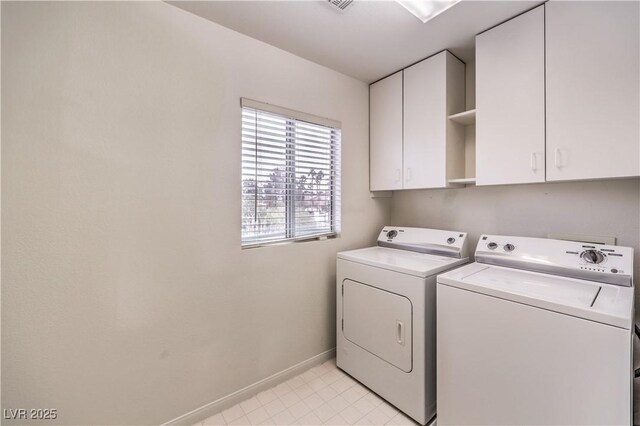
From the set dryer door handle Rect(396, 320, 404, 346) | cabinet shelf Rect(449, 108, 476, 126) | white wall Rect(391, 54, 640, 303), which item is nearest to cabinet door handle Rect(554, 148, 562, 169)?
white wall Rect(391, 54, 640, 303)

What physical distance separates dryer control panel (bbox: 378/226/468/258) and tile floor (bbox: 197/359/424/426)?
1.09 metres

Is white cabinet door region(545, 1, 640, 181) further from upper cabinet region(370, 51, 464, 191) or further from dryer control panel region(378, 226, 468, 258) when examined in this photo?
dryer control panel region(378, 226, 468, 258)

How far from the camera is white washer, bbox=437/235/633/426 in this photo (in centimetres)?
99

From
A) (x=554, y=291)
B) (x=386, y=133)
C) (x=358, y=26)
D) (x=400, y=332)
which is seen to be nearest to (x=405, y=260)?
(x=400, y=332)

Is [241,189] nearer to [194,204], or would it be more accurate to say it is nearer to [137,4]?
[194,204]

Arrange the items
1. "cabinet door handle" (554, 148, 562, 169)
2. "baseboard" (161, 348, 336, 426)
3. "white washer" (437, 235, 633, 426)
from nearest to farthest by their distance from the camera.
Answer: "white washer" (437, 235, 633, 426) → "cabinet door handle" (554, 148, 562, 169) → "baseboard" (161, 348, 336, 426)

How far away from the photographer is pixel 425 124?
6.63 feet

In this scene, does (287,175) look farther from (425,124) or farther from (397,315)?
(397,315)

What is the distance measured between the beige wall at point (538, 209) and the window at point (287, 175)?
87cm

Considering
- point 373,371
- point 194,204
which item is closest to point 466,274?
point 373,371

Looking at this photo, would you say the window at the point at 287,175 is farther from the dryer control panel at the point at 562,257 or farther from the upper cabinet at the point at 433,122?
the dryer control panel at the point at 562,257

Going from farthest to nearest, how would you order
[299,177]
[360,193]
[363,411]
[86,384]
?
[360,193] → [299,177] → [363,411] → [86,384]

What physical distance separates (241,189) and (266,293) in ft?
2.44

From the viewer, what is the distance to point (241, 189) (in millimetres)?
1762
